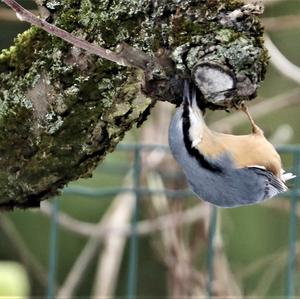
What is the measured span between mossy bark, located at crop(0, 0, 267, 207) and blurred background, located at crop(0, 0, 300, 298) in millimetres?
968

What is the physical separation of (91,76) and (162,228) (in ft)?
5.07

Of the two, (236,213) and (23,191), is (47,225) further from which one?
(23,191)

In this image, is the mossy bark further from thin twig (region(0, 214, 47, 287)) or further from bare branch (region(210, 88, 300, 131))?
thin twig (region(0, 214, 47, 287))

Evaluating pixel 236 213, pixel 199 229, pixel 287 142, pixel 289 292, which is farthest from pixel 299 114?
pixel 289 292

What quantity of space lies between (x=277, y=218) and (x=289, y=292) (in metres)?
1.21

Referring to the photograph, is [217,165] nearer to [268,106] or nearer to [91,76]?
[91,76]

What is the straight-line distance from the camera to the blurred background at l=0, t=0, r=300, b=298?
2238 millimetres

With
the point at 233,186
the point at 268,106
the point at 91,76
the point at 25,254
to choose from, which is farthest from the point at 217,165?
the point at 25,254

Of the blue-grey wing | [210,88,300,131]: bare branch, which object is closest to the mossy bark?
the blue-grey wing

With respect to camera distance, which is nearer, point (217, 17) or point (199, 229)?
point (217, 17)

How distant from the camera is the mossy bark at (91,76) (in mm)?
921

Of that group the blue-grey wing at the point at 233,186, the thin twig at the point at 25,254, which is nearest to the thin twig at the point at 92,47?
the blue-grey wing at the point at 233,186

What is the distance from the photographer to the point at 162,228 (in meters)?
2.50

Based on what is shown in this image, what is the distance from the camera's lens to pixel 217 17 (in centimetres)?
93
